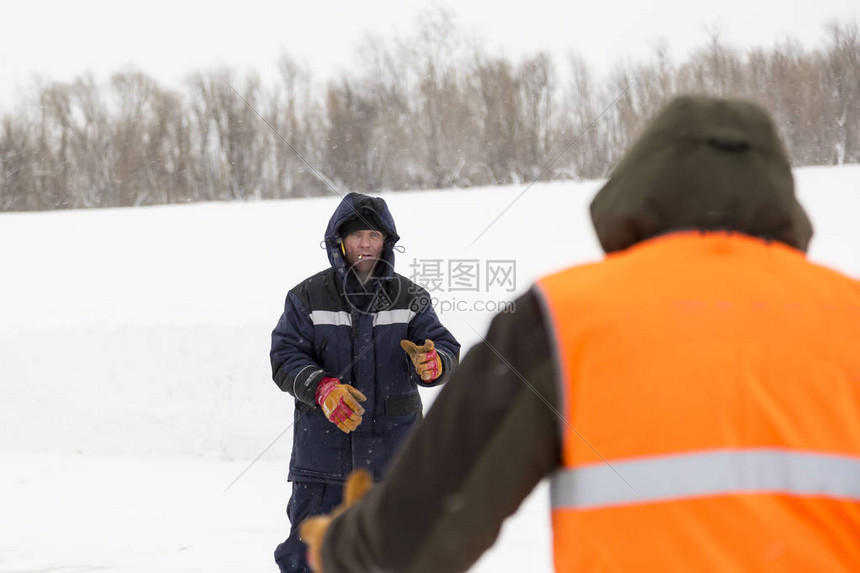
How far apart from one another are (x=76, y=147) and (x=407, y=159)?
9.18 meters

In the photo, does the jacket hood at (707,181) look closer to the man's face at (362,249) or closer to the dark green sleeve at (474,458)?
the dark green sleeve at (474,458)

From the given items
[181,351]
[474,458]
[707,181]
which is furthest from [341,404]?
[181,351]

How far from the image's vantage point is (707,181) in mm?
1022

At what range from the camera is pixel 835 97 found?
17.8 metres

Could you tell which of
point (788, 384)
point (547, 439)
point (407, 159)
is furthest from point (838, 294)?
point (407, 159)

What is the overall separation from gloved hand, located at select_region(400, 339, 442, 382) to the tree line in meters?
13.6

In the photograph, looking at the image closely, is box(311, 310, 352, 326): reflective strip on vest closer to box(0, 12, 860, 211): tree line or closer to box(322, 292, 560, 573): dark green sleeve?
box(322, 292, 560, 573): dark green sleeve

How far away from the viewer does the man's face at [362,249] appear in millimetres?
3867

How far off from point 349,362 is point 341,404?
324mm

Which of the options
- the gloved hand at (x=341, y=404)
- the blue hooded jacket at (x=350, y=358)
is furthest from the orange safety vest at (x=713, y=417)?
the blue hooded jacket at (x=350, y=358)

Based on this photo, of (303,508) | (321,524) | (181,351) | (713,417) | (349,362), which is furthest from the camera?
(181,351)

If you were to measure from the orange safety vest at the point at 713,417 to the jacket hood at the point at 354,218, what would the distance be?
2.92m

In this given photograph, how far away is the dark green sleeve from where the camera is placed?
100cm

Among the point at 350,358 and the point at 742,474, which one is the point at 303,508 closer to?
the point at 350,358
